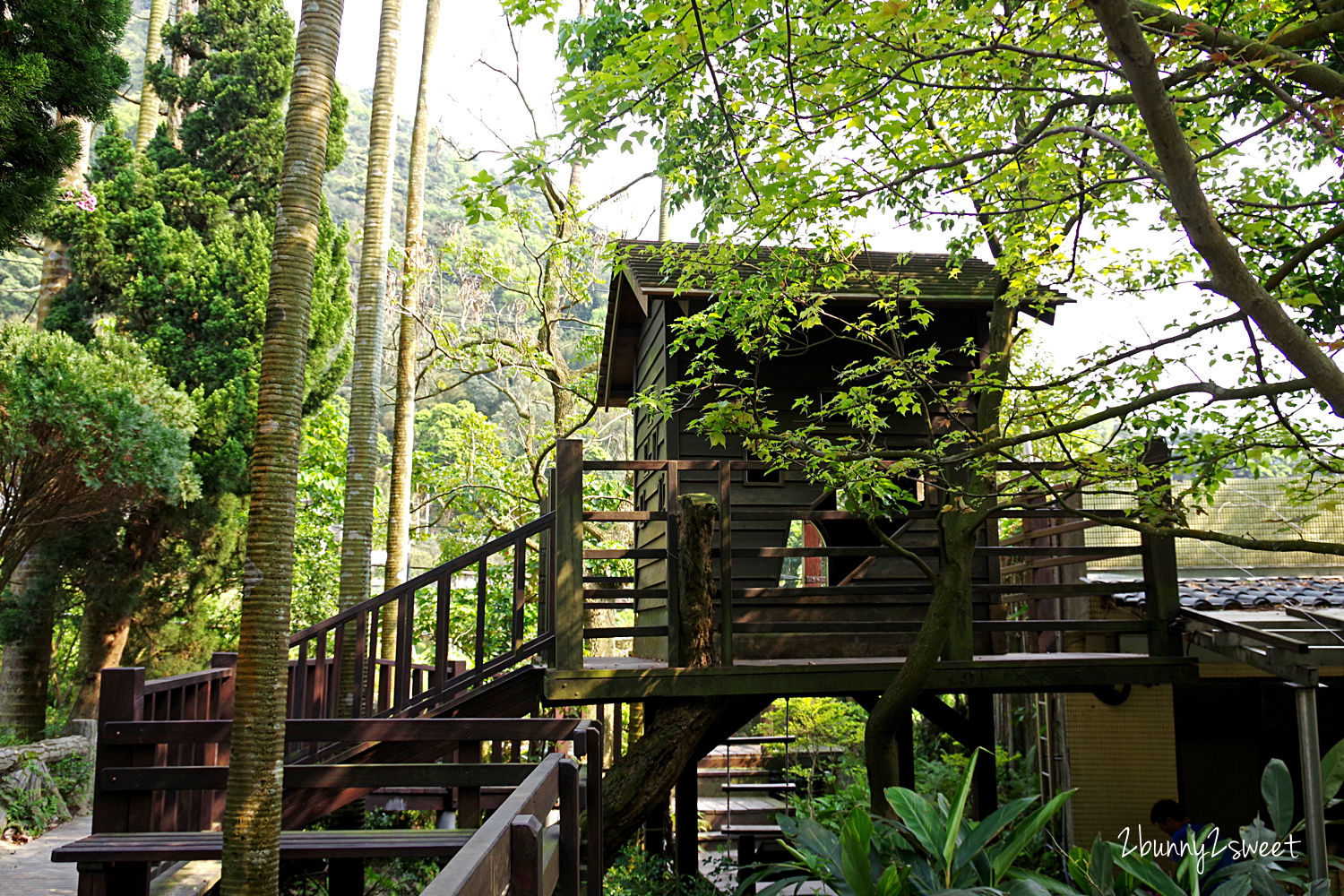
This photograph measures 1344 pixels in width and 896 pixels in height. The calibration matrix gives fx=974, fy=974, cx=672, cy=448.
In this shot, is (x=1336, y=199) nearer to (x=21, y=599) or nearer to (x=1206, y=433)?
(x=1206, y=433)

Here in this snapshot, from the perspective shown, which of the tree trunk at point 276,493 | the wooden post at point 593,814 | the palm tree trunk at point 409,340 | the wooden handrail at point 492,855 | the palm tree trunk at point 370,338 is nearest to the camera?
the wooden handrail at point 492,855

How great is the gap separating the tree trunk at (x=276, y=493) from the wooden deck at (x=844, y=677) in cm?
248

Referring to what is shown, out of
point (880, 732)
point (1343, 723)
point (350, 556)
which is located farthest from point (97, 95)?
point (1343, 723)

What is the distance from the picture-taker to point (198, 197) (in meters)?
15.1

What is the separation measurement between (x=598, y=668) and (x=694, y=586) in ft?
3.38

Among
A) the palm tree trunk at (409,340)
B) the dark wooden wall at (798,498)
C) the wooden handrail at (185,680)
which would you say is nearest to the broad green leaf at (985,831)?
the dark wooden wall at (798,498)

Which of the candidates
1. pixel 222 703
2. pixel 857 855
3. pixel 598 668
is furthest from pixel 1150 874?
pixel 222 703

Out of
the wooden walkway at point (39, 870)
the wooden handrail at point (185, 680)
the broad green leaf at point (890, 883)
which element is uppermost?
the wooden handrail at point (185, 680)

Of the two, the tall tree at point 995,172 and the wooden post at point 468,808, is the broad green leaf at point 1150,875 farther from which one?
the wooden post at point 468,808

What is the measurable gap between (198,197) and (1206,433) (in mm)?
14386

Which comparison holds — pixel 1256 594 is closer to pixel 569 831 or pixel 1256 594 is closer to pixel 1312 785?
pixel 1312 785

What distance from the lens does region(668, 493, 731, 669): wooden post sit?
282 inches

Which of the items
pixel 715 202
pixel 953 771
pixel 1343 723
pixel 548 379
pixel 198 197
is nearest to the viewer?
pixel 715 202

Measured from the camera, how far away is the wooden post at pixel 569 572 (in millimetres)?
7043
